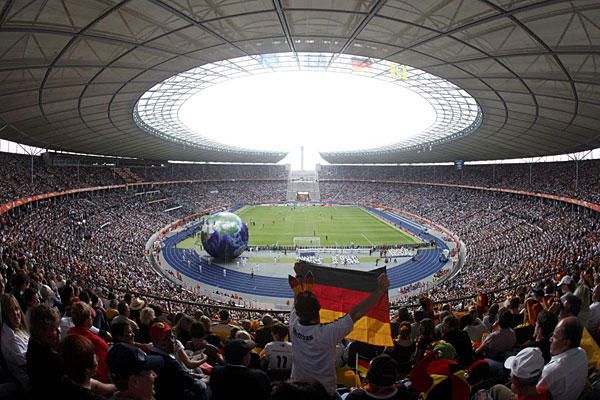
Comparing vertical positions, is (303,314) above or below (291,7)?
below

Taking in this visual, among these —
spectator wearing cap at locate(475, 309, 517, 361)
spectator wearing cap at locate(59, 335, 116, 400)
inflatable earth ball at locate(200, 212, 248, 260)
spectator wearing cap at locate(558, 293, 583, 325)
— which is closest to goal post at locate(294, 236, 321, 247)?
inflatable earth ball at locate(200, 212, 248, 260)

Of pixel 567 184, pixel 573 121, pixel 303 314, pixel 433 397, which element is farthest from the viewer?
pixel 567 184

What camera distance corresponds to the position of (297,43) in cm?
1406

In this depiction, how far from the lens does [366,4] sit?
30.8 ft

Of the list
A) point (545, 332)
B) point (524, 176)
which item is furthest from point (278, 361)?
point (524, 176)

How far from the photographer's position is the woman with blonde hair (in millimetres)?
3556

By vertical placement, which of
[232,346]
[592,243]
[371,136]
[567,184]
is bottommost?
[592,243]

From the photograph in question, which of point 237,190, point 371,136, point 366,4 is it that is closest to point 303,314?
point 366,4

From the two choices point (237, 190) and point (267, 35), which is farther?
point (237, 190)

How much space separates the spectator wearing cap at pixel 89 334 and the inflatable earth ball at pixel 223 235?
1042 inches

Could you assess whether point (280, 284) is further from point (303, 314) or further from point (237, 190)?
point (237, 190)

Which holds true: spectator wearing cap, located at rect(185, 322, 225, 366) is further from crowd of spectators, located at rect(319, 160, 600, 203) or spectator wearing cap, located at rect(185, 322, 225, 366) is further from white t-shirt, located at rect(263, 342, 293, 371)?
crowd of spectators, located at rect(319, 160, 600, 203)

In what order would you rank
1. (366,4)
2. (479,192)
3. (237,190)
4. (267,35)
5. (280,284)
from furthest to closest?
(237,190)
(479,192)
(280,284)
(267,35)
(366,4)

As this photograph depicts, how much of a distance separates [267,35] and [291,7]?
3014 millimetres
